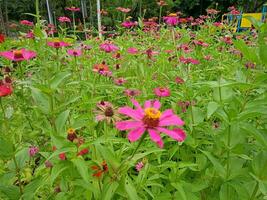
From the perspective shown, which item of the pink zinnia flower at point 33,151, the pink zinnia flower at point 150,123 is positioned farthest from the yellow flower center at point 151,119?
the pink zinnia flower at point 33,151

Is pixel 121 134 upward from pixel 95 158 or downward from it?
downward

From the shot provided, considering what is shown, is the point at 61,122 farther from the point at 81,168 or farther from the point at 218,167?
the point at 218,167

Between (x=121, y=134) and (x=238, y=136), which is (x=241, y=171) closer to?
(x=238, y=136)

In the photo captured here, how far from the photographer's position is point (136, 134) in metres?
0.54

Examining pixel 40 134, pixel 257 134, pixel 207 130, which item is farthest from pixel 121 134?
pixel 257 134

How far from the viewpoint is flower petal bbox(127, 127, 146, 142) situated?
525 mm

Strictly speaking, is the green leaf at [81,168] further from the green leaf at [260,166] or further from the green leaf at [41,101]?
the green leaf at [260,166]

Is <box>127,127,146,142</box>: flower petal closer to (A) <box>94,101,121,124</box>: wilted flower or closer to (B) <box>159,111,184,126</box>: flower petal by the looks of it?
(B) <box>159,111,184,126</box>: flower petal

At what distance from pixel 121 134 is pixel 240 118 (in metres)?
0.65

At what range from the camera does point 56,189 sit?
92cm

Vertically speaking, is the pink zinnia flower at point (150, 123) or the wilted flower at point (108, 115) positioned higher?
the pink zinnia flower at point (150, 123)

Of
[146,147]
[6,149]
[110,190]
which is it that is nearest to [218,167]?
[146,147]

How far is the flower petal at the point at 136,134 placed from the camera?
525mm

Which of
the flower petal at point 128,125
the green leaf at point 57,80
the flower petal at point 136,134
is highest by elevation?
the flower petal at point 128,125
